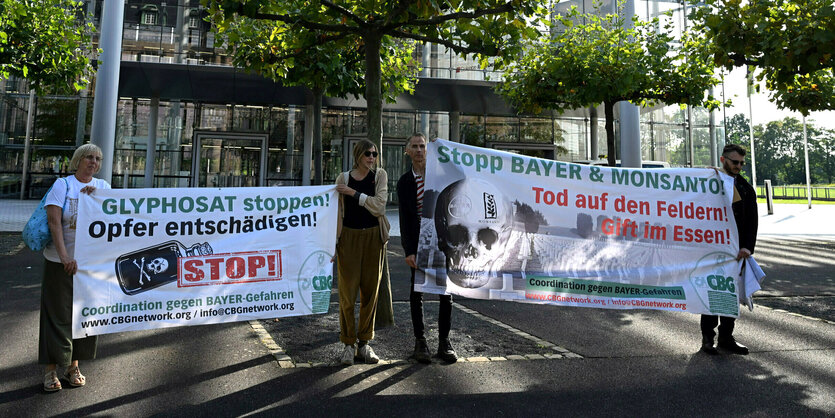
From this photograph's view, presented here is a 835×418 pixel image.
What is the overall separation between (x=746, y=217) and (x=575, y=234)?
5.42 ft

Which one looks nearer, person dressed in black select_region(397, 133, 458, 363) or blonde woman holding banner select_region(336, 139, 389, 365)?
blonde woman holding banner select_region(336, 139, 389, 365)

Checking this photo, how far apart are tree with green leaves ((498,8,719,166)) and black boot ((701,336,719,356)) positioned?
24.7 feet

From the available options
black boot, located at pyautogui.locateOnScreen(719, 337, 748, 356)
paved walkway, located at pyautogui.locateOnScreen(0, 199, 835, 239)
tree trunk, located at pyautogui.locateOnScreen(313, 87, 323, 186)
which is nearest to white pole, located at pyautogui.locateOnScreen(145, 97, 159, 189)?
paved walkway, located at pyautogui.locateOnScreen(0, 199, 835, 239)

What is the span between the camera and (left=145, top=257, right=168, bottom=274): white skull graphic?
4404 mm

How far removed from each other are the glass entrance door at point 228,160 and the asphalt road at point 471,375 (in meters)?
18.9

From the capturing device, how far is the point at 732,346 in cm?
520

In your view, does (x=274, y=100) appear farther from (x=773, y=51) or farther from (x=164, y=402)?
(x=164, y=402)

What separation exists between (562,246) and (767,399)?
6.13 feet

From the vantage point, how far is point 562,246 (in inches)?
197

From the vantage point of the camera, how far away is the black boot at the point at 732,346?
5160 mm

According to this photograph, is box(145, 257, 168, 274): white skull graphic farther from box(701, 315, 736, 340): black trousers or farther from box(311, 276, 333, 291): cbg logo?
box(701, 315, 736, 340): black trousers

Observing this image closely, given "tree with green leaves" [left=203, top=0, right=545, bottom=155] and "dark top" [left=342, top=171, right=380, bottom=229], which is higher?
"tree with green leaves" [left=203, top=0, right=545, bottom=155]

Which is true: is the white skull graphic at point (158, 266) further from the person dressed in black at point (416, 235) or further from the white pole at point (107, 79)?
the white pole at point (107, 79)

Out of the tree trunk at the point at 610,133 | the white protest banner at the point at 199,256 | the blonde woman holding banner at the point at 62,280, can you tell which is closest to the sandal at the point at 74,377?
the blonde woman holding banner at the point at 62,280
